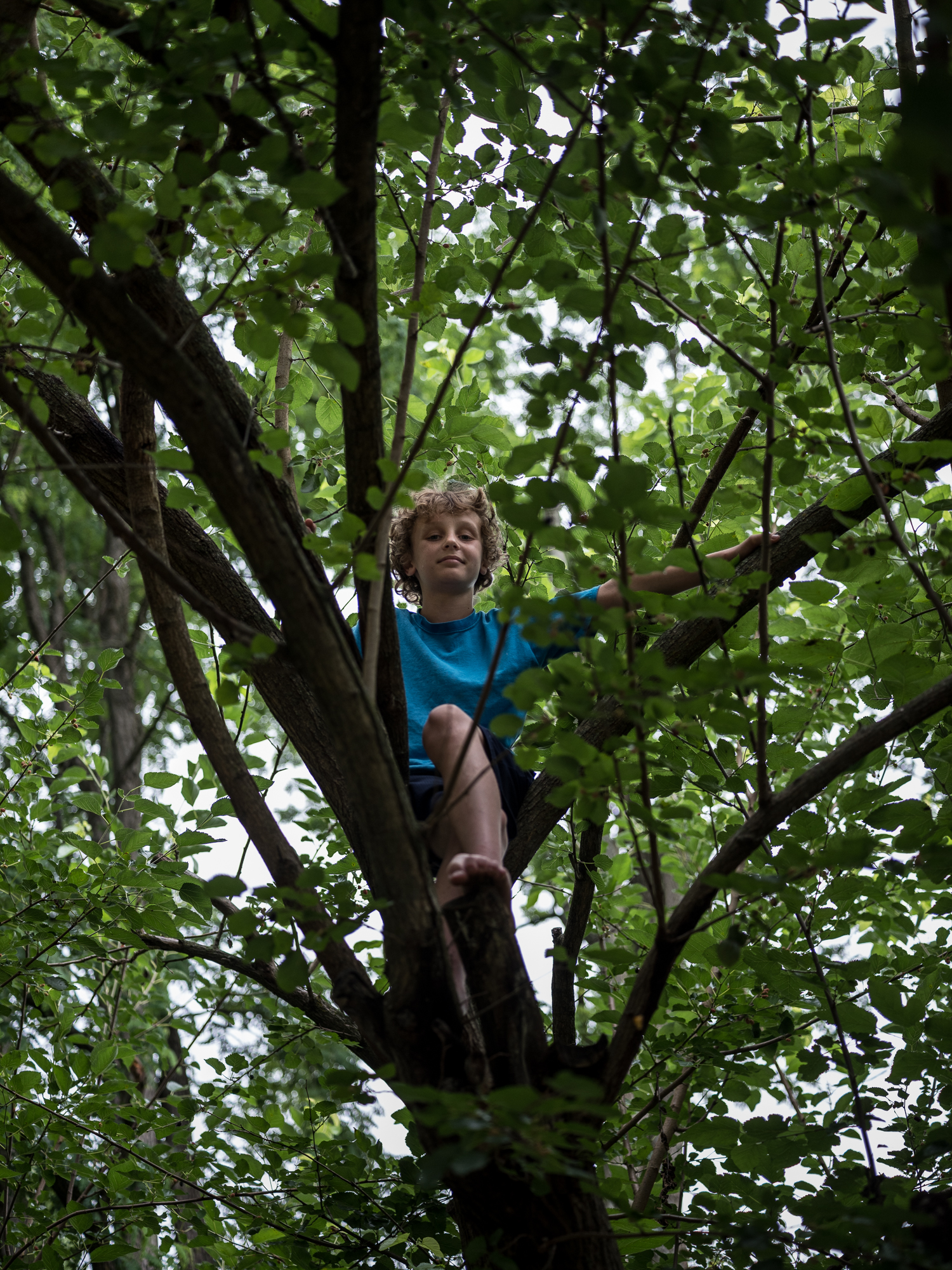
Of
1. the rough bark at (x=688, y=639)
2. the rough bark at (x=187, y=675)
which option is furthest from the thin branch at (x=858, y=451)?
the rough bark at (x=187, y=675)

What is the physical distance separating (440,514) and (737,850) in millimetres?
1809

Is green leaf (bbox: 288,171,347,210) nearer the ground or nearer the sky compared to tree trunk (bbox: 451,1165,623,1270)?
nearer the sky

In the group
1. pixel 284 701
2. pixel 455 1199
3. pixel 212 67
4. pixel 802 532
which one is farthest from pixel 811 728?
pixel 212 67

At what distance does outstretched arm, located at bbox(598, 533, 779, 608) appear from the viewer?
2152mm

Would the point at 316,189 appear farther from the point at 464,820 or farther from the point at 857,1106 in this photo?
the point at 857,1106

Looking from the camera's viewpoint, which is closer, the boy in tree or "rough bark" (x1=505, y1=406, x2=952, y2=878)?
the boy in tree

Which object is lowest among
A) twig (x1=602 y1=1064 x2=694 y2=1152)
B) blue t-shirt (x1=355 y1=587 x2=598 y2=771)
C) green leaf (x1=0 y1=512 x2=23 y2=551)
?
twig (x1=602 y1=1064 x2=694 y2=1152)

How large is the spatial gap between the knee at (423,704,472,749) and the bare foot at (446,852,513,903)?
45cm

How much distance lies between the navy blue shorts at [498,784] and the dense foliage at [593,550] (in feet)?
0.55

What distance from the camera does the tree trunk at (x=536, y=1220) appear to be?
149cm

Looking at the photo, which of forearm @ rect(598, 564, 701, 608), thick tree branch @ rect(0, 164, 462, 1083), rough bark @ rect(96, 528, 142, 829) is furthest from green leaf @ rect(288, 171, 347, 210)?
rough bark @ rect(96, 528, 142, 829)

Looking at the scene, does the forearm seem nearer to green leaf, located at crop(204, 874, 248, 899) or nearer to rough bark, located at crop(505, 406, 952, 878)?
rough bark, located at crop(505, 406, 952, 878)

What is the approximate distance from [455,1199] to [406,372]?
132 centimetres

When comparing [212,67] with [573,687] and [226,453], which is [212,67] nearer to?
[226,453]
